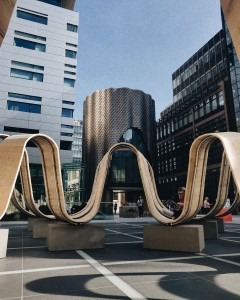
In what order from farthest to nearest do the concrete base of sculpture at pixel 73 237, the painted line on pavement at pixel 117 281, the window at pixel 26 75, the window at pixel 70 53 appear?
the window at pixel 70 53 < the window at pixel 26 75 < the concrete base of sculpture at pixel 73 237 < the painted line on pavement at pixel 117 281

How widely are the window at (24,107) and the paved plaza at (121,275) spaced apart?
24.9 m

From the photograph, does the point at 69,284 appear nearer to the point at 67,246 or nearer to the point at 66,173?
the point at 67,246

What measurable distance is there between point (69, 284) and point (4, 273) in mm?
1691

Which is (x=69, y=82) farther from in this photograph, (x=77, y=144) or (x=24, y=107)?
(x=77, y=144)

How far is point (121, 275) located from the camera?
15.7ft

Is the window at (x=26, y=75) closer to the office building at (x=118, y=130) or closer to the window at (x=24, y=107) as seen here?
the window at (x=24, y=107)

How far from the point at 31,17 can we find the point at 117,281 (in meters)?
36.3

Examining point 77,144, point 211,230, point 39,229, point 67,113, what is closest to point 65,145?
point 67,113

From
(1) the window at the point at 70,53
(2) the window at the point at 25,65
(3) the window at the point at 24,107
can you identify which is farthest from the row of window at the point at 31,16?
(3) the window at the point at 24,107

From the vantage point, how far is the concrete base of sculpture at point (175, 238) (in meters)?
7.22

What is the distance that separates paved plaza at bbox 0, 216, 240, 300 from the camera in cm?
381

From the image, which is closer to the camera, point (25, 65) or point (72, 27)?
point (25, 65)

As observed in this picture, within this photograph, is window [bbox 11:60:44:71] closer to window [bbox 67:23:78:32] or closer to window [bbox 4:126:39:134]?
window [bbox 67:23:78:32]

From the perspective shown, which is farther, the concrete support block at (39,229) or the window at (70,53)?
the window at (70,53)
